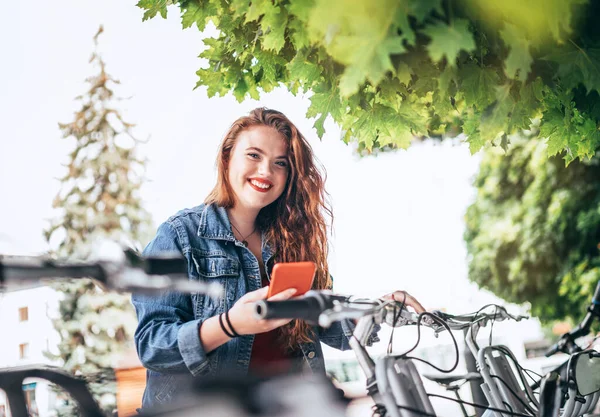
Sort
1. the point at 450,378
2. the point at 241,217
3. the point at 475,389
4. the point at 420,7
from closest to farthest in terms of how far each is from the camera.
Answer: the point at 420,7
the point at 450,378
the point at 475,389
the point at 241,217

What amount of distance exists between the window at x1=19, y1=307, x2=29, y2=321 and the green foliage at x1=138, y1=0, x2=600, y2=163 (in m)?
6.46

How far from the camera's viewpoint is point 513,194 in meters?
10.3

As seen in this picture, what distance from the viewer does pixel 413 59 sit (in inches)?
66.4

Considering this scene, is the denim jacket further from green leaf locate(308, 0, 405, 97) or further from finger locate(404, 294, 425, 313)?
green leaf locate(308, 0, 405, 97)

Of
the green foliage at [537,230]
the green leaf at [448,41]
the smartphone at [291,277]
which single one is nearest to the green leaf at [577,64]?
the green leaf at [448,41]

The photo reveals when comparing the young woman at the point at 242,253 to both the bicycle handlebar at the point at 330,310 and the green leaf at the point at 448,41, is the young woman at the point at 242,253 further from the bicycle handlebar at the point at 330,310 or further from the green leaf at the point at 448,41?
the green leaf at the point at 448,41

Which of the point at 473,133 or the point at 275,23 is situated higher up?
the point at 275,23

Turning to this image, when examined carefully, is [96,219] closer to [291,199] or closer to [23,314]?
[23,314]

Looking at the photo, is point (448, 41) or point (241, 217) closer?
point (448, 41)

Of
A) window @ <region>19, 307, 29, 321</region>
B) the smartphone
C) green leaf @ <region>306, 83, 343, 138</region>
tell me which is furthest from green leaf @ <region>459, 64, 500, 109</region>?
window @ <region>19, 307, 29, 321</region>

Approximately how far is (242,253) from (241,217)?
0.53ft

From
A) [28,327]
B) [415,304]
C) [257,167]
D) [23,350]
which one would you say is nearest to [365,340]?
[415,304]

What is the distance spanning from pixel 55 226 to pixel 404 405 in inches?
325

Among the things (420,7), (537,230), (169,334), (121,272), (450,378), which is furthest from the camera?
(537,230)
